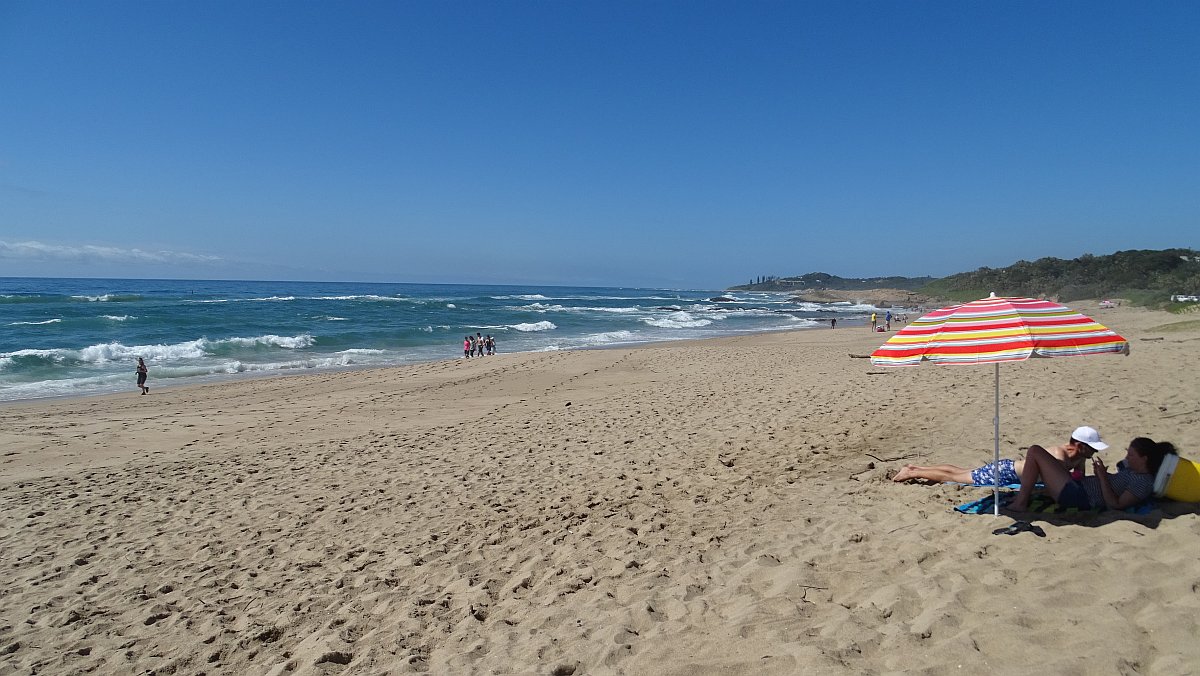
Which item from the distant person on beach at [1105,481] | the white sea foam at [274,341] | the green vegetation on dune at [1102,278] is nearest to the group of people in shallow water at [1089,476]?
the distant person on beach at [1105,481]

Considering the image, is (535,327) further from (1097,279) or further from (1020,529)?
(1097,279)

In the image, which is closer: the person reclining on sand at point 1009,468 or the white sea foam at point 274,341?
the person reclining on sand at point 1009,468

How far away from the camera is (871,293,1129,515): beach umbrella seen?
3.76m

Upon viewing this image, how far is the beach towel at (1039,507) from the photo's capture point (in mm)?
4180

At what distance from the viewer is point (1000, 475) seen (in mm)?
5078

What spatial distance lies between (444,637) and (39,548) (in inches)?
193

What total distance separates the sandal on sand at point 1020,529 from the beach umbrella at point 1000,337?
1.25 metres

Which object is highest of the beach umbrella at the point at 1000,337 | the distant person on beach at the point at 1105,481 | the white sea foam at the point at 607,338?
the beach umbrella at the point at 1000,337

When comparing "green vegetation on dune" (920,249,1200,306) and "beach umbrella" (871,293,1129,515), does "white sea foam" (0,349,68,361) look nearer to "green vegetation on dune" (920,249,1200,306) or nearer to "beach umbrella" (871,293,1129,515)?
→ "beach umbrella" (871,293,1129,515)

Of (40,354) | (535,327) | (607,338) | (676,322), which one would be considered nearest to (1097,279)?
(676,322)

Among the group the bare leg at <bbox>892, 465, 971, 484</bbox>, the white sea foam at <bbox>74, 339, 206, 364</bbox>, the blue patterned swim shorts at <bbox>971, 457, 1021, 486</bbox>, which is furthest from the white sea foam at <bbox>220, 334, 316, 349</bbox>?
the blue patterned swim shorts at <bbox>971, 457, 1021, 486</bbox>

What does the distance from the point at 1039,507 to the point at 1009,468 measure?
0.67 metres

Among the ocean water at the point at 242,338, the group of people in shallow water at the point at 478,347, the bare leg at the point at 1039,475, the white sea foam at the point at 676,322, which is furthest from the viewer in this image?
the white sea foam at the point at 676,322

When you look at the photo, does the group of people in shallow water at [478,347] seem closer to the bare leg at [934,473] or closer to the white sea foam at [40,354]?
the white sea foam at [40,354]
